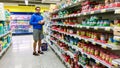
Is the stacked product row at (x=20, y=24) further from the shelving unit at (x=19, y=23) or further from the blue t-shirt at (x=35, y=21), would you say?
the blue t-shirt at (x=35, y=21)

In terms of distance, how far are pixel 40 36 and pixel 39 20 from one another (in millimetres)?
627

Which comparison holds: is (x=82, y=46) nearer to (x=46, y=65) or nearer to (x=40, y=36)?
(x=46, y=65)

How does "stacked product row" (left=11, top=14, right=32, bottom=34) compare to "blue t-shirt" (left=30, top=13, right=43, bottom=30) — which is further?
"stacked product row" (left=11, top=14, right=32, bottom=34)

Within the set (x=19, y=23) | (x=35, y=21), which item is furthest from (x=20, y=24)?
(x=35, y=21)

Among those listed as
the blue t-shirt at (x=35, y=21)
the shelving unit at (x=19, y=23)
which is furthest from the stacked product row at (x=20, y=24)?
the blue t-shirt at (x=35, y=21)

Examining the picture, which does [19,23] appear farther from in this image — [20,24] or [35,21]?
[35,21]

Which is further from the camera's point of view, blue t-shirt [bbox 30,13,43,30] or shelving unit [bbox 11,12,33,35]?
shelving unit [bbox 11,12,33,35]

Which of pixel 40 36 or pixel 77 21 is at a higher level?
pixel 77 21

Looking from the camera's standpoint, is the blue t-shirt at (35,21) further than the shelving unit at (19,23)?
No

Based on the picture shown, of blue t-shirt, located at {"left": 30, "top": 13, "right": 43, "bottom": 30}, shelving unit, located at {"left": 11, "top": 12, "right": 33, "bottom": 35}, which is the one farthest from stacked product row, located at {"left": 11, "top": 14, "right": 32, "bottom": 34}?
blue t-shirt, located at {"left": 30, "top": 13, "right": 43, "bottom": 30}

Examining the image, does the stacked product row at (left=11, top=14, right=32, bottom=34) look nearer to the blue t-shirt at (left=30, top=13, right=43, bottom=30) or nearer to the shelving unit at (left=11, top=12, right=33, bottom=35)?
the shelving unit at (left=11, top=12, right=33, bottom=35)

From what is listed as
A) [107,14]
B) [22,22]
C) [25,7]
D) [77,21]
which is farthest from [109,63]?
[25,7]

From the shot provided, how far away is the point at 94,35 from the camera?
294 cm

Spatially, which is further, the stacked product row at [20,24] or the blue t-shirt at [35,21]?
the stacked product row at [20,24]
